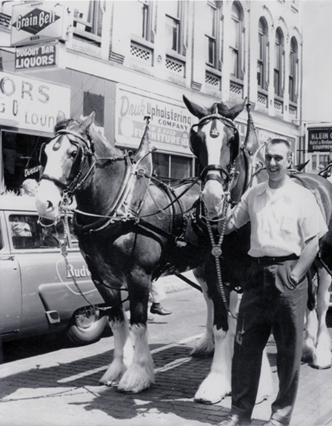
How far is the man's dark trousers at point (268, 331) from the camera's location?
161 inches

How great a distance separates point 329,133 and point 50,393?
8.08 meters

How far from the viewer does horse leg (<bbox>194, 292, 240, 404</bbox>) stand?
5078mm

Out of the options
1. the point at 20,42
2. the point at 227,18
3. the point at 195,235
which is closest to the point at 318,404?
the point at 195,235

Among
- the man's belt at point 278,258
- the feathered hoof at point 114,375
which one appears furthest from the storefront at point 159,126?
the man's belt at point 278,258

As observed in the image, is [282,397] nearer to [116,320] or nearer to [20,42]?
[116,320]

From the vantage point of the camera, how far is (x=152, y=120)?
15.4 m

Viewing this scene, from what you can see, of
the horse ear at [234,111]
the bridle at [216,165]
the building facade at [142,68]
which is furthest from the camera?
the building facade at [142,68]

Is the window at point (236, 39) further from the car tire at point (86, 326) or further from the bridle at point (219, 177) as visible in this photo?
the bridle at point (219, 177)

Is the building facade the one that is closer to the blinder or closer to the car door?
the car door

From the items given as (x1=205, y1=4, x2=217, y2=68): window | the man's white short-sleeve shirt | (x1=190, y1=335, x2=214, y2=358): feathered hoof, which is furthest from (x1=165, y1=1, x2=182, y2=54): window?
the man's white short-sleeve shirt

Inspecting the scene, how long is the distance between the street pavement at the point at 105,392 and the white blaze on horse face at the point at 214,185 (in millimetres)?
1717

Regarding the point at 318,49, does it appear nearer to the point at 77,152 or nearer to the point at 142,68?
the point at 77,152

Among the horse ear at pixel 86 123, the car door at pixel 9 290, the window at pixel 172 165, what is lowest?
the car door at pixel 9 290

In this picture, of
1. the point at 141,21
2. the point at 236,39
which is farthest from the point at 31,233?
the point at 236,39
